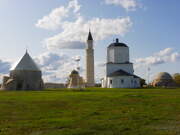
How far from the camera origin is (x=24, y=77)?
183 feet

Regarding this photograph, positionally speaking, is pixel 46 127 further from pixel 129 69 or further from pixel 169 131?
pixel 129 69

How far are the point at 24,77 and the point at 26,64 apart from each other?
2729mm

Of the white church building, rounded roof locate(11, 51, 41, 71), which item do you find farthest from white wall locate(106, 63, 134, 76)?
rounded roof locate(11, 51, 41, 71)

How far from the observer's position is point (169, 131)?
8805mm

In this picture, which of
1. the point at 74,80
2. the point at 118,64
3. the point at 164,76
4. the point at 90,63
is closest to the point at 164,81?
the point at 164,76

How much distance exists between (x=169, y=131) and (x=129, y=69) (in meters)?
60.6

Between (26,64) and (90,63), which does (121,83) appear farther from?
(90,63)

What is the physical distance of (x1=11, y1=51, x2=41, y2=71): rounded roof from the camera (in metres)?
56.3

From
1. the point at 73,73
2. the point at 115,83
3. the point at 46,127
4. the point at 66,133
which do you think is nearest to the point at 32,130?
the point at 46,127

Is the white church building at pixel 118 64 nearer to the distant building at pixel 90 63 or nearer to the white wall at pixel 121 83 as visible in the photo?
the white wall at pixel 121 83

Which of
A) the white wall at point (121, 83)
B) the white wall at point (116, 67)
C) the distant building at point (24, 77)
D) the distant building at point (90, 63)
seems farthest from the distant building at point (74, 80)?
the distant building at point (24, 77)

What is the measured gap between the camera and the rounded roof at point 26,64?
56.3 metres

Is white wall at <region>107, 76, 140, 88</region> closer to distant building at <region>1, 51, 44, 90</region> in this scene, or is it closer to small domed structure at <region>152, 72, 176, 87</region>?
distant building at <region>1, 51, 44, 90</region>

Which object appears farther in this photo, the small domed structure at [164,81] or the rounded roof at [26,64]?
the small domed structure at [164,81]
